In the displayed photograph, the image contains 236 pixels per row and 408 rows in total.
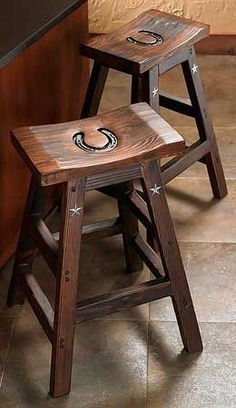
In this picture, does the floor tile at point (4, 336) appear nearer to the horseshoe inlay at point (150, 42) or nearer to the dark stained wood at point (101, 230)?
the dark stained wood at point (101, 230)

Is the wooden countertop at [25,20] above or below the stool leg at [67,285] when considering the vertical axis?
above

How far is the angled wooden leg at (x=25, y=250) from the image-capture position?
76.4 inches

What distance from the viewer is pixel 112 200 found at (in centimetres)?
262

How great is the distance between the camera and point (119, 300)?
188 centimetres

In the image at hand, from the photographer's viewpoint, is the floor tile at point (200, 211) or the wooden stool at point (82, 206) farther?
the floor tile at point (200, 211)

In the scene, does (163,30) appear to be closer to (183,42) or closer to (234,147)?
(183,42)

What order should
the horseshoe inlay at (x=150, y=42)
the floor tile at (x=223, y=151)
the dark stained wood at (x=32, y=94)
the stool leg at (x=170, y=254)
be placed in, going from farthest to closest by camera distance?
the floor tile at (x=223, y=151) → the horseshoe inlay at (x=150, y=42) → the dark stained wood at (x=32, y=94) → the stool leg at (x=170, y=254)

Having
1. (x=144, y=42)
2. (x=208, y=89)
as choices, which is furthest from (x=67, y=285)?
(x=208, y=89)

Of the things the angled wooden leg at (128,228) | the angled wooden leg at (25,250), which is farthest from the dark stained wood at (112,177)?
the angled wooden leg at (128,228)

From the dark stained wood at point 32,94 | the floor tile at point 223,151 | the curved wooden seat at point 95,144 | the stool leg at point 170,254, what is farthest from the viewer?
the floor tile at point 223,151

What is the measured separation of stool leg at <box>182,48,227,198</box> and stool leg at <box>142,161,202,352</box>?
0.66 meters

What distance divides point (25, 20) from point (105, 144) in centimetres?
39

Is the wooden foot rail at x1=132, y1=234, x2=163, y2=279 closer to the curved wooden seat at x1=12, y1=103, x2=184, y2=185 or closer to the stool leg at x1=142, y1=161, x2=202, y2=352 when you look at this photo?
the stool leg at x1=142, y1=161, x2=202, y2=352

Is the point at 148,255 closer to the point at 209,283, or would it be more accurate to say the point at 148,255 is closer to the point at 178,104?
the point at 209,283
